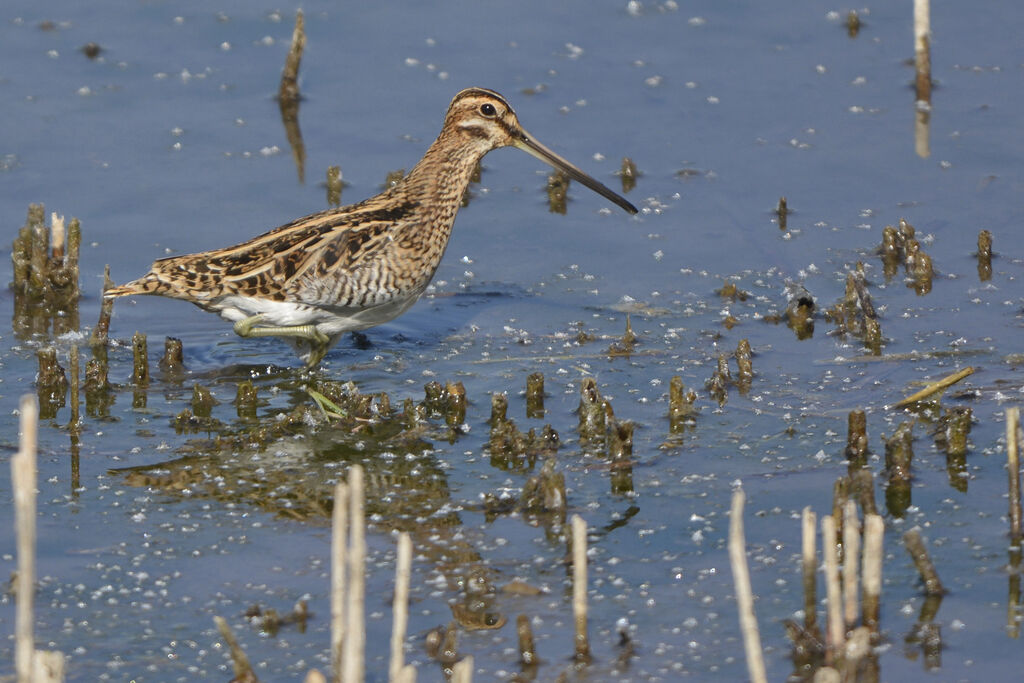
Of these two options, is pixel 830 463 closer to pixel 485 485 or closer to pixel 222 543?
pixel 485 485

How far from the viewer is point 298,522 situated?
612 cm

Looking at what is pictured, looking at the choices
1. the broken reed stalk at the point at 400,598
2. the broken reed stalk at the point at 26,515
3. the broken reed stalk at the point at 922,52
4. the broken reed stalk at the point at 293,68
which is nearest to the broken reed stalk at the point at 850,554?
the broken reed stalk at the point at 400,598

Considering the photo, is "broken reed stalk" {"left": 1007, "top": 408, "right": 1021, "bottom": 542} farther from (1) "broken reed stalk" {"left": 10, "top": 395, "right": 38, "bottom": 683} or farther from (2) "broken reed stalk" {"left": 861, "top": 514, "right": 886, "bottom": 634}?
(1) "broken reed stalk" {"left": 10, "top": 395, "right": 38, "bottom": 683}

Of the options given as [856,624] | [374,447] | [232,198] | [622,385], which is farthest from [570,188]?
[856,624]

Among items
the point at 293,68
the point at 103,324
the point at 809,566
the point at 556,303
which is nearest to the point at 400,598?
the point at 809,566

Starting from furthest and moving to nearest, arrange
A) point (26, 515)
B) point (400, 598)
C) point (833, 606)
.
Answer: point (833, 606)
point (400, 598)
point (26, 515)

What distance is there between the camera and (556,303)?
8.73 m

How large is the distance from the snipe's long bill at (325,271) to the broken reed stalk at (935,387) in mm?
2419

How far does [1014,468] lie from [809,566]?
3.61 feet

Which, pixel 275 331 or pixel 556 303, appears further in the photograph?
pixel 556 303

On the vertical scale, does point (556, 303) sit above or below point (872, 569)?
above

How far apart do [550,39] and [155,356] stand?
5.67 meters

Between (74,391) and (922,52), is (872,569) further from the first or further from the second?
(922,52)

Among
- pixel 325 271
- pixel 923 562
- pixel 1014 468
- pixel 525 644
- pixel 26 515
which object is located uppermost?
pixel 325 271
